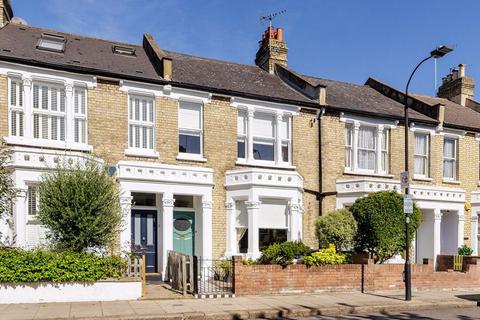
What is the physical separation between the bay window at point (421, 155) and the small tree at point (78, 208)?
1368 centimetres

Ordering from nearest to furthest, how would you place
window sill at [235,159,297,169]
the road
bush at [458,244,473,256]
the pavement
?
the pavement, the road, window sill at [235,159,297,169], bush at [458,244,473,256]

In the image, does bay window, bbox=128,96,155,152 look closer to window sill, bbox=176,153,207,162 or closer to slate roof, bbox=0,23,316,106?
slate roof, bbox=0,23,316,106

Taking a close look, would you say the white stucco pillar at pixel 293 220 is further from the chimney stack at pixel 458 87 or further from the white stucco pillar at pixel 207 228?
the chimney stack at pixel 458 87

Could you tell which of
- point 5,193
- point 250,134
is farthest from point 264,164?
point 5,193

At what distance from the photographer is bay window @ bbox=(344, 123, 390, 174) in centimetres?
2030

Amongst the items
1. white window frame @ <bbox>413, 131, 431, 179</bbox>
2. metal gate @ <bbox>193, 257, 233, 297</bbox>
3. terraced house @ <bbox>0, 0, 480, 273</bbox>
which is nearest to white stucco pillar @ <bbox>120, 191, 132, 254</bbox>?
terraced house @ <bbox>0, 0, 480, 273</bbox>

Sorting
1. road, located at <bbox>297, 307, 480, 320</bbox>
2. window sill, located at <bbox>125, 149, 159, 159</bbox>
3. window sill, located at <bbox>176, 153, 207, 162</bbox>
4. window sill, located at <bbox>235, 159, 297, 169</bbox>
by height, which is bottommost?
road, located at <bbox>297, 307, 480, 320</bbox>

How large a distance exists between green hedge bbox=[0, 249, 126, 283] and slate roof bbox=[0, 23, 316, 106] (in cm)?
624

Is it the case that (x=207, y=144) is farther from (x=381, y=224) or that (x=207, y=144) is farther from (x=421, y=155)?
(x=421, y=155)

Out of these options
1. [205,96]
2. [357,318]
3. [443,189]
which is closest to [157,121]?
[205,96]

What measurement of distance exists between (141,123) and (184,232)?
4.16 meters

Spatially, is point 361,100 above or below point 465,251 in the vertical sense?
above

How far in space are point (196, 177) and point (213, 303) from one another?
17.5ft

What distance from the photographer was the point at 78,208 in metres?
12.9
